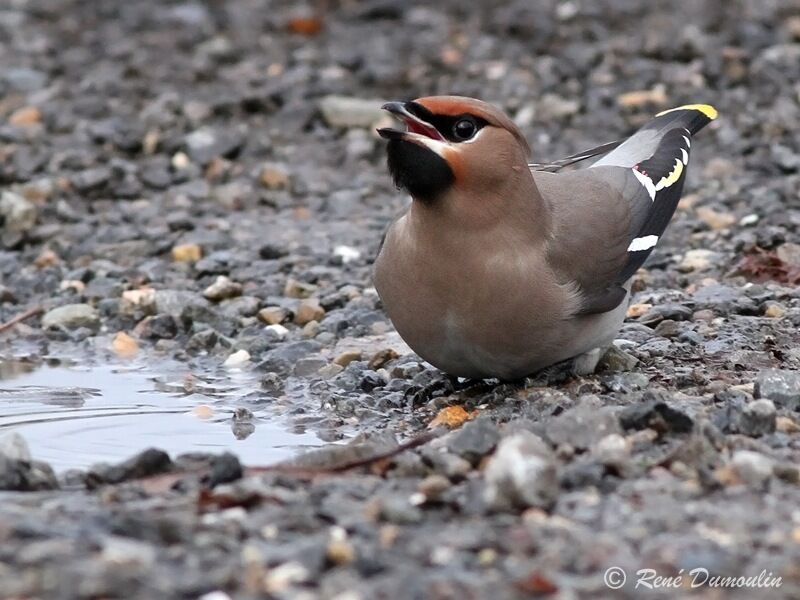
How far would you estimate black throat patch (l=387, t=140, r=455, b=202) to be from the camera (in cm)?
629

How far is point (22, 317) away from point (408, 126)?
315cm

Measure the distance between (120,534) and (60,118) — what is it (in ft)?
24.5

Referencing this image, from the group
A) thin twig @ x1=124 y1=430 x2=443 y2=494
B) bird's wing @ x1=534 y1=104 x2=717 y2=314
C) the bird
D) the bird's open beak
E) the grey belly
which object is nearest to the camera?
thin twig @ x1=124 y1=430 x2=443 y2=494

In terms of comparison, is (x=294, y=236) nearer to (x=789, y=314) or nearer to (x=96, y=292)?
(x=96, y=292)

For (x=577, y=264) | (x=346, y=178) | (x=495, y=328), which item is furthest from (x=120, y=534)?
(x=346, y=178)

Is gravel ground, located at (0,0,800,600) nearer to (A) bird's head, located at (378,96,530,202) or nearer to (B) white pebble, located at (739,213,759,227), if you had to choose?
(B) white pebble, located at (739,213,759,227)

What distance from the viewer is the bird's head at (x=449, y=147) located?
631 centimetres

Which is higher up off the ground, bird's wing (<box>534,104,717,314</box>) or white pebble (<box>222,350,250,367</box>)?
bird's wing (<box>534,104,717,314</box>)

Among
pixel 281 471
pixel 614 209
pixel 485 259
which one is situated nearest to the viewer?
pixel 281 471

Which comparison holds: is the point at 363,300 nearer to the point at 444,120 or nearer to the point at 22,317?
the point at 22,317

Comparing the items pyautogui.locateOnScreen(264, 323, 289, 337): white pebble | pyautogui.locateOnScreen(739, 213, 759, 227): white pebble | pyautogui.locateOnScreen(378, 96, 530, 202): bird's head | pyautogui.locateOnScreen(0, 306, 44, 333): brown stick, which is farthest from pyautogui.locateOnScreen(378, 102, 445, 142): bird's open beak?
pyautogui.locateOnScreen(739, 213, 759, 227): white pebble

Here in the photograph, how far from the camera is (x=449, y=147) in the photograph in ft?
21.2

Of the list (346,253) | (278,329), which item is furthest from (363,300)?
(346,253)

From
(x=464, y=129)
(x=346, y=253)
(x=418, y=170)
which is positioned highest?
(x=464, y=129)
